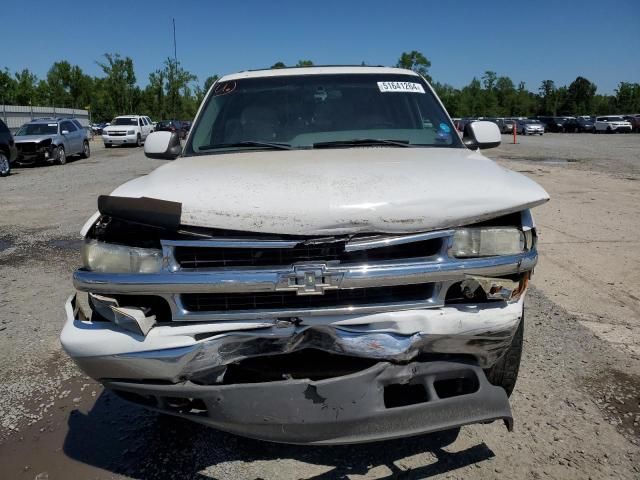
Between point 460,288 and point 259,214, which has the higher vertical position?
point 259,214

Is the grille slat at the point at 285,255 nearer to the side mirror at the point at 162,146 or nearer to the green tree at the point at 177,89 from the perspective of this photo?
the side mirror at the point at 162,146

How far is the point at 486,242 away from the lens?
7.41 feet

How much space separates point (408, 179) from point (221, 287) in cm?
91

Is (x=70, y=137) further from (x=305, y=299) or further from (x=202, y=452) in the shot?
(x=305, y=299)

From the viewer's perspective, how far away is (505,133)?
5153 cm

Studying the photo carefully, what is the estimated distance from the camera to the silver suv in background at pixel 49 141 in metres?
19.3

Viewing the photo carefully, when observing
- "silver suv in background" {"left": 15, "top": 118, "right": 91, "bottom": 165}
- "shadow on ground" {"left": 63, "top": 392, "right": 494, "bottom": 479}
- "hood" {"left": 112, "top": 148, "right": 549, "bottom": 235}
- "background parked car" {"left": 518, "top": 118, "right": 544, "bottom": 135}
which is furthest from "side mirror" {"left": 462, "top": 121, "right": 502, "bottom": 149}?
"background parked car" {"left": 518, "top": 118, "right": 544, "bottom": 135}

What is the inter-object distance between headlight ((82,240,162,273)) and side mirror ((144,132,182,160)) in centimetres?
Answer: 171

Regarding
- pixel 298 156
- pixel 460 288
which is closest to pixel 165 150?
pixel 298 156

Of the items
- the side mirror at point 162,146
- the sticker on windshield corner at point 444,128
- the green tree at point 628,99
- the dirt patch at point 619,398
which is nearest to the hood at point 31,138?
the side mirror at point 162,146

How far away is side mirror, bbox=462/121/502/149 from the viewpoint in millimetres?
3885

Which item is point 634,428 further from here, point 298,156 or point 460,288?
point 298,156

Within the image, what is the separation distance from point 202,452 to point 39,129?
838 inches

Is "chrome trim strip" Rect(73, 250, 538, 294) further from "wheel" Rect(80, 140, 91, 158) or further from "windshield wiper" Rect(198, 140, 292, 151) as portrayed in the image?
"wheel" Rect(80, 140, 91, 158)
